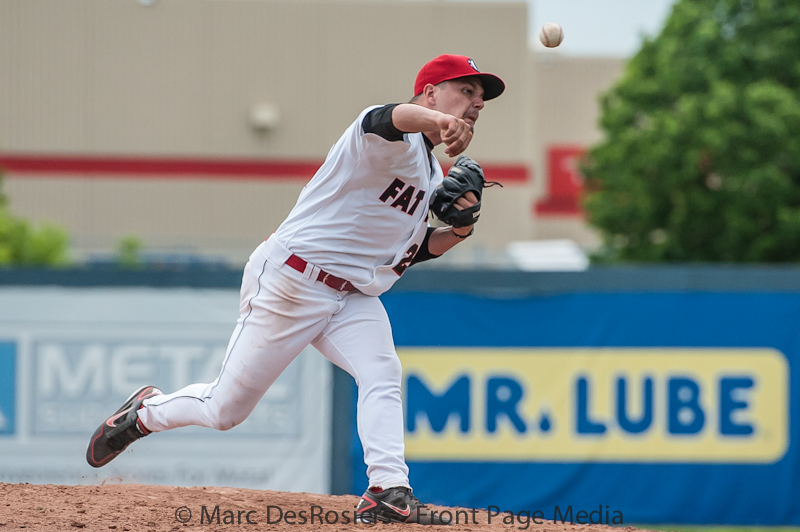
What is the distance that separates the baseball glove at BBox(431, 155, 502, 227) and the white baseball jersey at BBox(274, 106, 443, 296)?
0.19 feet

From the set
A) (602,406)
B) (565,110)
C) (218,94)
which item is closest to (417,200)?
(602,406)

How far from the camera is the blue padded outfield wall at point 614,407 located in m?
6.95

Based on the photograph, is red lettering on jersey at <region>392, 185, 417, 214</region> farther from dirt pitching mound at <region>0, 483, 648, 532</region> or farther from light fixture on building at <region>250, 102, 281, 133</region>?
light fixture on building at <region>250, 102, 281, 133</region>

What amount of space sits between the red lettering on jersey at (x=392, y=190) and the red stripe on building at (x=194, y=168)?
21353mm

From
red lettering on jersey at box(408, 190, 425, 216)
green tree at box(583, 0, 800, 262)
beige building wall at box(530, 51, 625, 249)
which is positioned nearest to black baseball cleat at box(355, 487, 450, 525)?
red lettering on jersey at box(408, 190, 425, 216)

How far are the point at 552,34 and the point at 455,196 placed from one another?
0.99m

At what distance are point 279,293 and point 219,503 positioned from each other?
1.00 m

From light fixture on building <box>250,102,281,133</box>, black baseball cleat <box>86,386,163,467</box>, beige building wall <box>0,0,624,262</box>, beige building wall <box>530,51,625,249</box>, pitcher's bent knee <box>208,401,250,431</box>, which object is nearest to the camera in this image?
pitcher's bent knee <box>208,401,250,431</box>

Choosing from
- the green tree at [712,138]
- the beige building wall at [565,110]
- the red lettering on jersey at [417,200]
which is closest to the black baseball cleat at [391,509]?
the red lettering on jersey at [417,200]

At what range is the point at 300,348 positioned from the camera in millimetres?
3564

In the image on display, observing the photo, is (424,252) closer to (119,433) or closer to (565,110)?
(119,433)

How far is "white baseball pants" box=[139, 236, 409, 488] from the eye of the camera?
3480 mm

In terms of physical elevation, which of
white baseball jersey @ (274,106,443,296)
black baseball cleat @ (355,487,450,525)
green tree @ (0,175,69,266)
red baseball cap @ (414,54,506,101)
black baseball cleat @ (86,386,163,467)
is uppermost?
red baseball cap @ (414,54,506,101)

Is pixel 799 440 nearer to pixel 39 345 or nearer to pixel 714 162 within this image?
pixel 39 345
